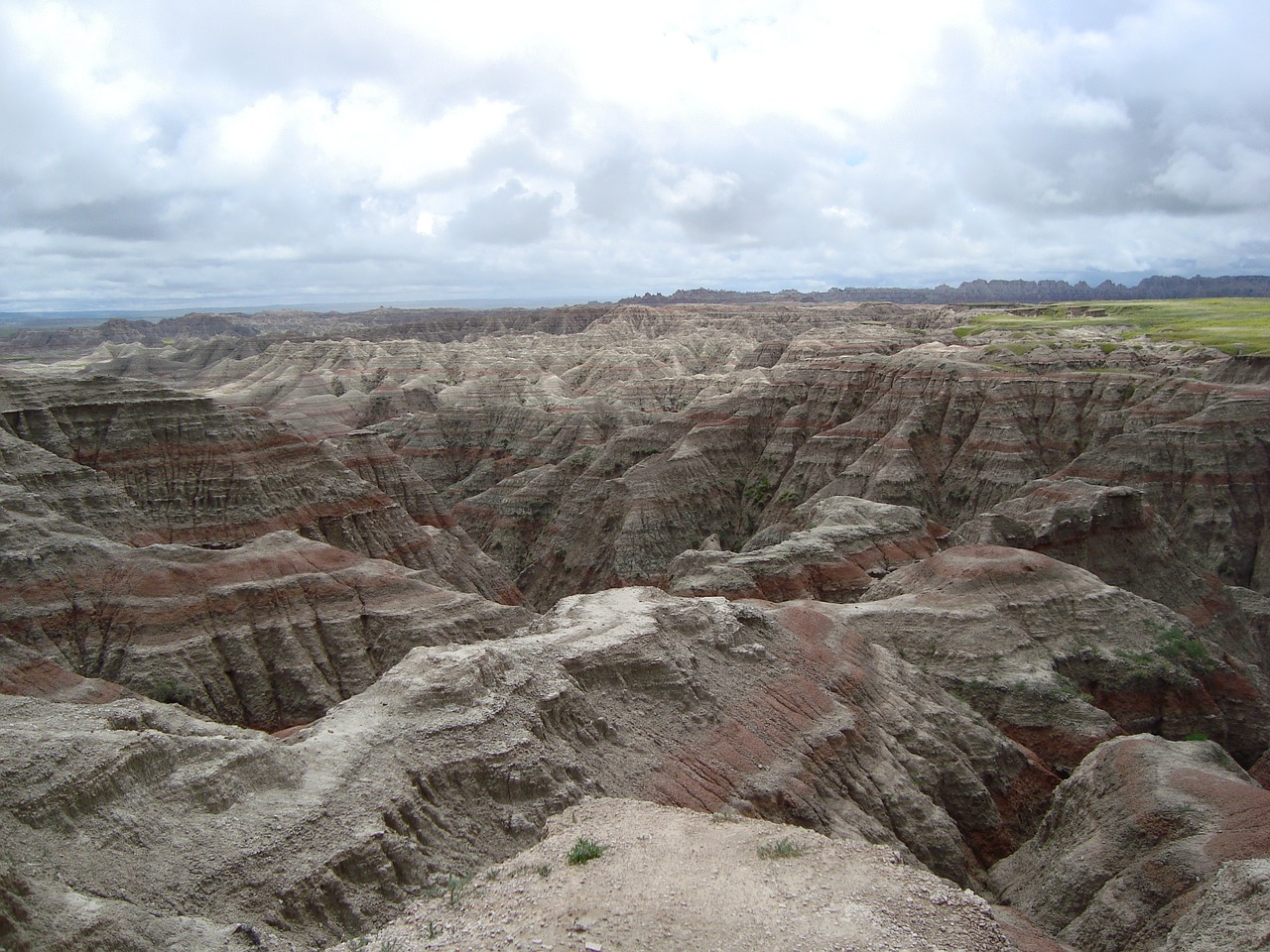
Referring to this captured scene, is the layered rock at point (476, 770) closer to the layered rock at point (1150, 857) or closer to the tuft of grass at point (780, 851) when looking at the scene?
the layered rock at point (1150, 857)

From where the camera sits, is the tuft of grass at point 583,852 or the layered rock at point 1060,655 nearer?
the tuft of grass at point 583,852

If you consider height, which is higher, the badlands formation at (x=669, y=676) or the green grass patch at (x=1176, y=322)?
the green grass patch at (x=1176, y=322)

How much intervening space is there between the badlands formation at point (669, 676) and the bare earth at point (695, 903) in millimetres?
85

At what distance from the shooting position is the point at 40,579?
3234cm

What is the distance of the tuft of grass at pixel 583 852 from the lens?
1516cm

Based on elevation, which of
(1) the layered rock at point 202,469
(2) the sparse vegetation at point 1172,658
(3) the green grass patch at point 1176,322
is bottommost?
(2) the sparse vegetation at point 1172,658

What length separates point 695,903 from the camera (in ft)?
45.6

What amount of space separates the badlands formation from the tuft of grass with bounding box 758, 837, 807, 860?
0.10 meters

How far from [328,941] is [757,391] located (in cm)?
6573

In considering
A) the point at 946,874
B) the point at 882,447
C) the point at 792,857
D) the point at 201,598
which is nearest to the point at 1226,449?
the point at 882,447

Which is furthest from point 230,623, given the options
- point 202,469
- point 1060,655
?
point 1060,655

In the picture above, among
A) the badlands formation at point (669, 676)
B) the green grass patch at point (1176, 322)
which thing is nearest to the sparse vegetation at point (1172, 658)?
the badlands formation at point (669, 676)

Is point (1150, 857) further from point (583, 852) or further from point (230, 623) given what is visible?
point (230, 623)

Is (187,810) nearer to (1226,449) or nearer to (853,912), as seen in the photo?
(853,912)
